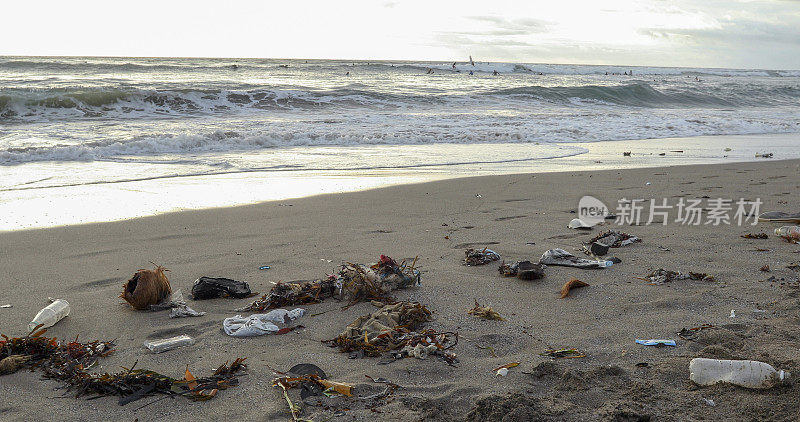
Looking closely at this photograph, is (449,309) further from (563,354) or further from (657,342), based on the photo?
(657,342)

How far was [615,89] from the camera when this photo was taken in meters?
27.5

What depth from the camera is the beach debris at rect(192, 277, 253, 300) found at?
3611 mm

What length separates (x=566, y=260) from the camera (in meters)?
4.20

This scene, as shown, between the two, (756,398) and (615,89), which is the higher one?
(615,89)

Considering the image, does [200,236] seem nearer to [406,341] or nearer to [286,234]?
[286,234]

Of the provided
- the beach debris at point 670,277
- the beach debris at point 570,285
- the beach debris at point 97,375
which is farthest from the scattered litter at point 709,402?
the beach debris at point 97,375

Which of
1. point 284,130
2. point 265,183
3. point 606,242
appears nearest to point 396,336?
point 606,242

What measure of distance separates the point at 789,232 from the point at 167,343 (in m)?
4.73

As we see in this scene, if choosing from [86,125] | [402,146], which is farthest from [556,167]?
[86,125]

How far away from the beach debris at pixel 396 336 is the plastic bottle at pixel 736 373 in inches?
41.3

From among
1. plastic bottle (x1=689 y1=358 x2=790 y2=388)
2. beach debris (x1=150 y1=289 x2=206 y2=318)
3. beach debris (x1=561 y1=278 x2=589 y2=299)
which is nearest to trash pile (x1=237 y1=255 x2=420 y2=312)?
beach debris (x1=150 y1=289 x2=206 y2=318)

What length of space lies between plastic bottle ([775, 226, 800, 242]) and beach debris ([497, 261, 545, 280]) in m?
2.23

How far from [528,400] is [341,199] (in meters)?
4.78

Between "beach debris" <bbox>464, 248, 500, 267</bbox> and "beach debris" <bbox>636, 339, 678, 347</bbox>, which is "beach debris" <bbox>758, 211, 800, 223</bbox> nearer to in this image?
"beach debris" <bbox>464, 248, 500, 267</bbox>
